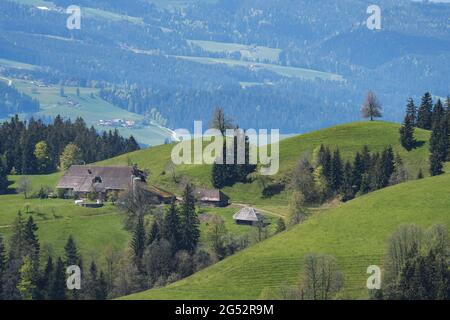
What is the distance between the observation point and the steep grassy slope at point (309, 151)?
15038 centimetres

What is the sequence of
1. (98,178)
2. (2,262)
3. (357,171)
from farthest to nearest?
(98,178) → (357,171) → (2,262)

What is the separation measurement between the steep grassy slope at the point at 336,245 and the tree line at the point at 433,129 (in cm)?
1418

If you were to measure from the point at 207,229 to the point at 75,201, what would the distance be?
22355mm

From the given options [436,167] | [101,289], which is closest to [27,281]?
[101,289]

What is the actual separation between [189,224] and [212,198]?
62.3ft

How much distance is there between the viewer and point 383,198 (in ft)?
414

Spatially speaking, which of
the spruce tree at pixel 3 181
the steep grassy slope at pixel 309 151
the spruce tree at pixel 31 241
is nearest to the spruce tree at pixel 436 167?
the steep grassy slope at pixel 309 151

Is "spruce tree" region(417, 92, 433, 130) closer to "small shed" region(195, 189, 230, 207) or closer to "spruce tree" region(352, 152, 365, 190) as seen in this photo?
"spruce tree" region(352, 152, 365, 190)

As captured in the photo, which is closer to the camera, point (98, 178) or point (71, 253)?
point (71, 253)

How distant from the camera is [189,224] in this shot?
5010 inches

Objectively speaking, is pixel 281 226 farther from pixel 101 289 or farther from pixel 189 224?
pixel 101 289

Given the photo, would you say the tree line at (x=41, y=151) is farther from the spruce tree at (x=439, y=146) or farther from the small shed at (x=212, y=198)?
the spruce tree at (x=439, y=146)

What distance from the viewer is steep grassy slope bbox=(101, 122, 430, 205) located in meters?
150

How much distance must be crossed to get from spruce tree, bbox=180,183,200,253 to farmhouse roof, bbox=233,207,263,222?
6108mm
